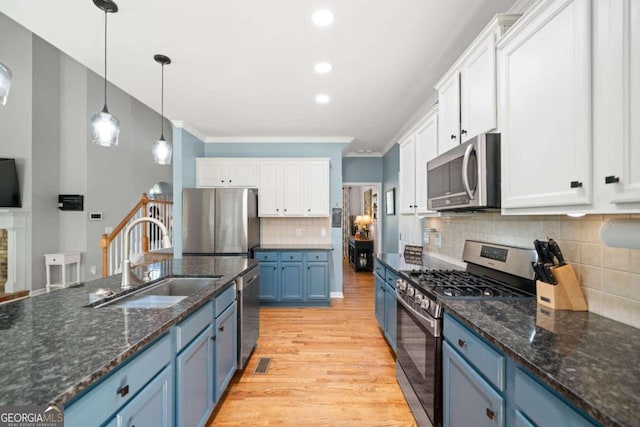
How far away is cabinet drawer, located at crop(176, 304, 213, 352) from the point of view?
138 centimetres

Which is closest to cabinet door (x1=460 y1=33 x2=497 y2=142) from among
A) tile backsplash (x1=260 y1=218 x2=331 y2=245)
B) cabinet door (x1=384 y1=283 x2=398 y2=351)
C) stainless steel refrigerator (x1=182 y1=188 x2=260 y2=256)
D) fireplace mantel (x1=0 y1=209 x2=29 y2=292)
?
cabinet door (x1=384 y1=283 x2=398 y2=351)

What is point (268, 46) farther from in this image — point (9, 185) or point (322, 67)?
point (9, 185)

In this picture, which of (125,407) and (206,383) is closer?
(125,407)

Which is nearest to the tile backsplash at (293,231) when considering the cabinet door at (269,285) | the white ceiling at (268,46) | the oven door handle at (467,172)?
the cabinet door at (269,285)

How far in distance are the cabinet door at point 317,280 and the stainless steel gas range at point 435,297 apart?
2094mm

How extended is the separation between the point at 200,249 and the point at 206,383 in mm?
2595

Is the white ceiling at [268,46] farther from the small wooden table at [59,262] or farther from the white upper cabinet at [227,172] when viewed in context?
the small wooden table at [59,262]

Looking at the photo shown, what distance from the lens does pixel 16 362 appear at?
87cm

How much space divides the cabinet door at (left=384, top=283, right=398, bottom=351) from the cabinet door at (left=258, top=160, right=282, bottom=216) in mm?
2320

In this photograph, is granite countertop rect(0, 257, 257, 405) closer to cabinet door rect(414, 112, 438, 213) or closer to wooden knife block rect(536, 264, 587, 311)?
wooden knife block rect(536, 264, 587, 311)

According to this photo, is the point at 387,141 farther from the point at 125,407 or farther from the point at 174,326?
the point at 125,407

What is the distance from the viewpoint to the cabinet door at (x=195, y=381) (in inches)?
54.7

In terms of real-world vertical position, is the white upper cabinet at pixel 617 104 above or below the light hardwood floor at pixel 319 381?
above

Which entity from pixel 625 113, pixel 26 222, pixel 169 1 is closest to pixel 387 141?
pixel 169 1
